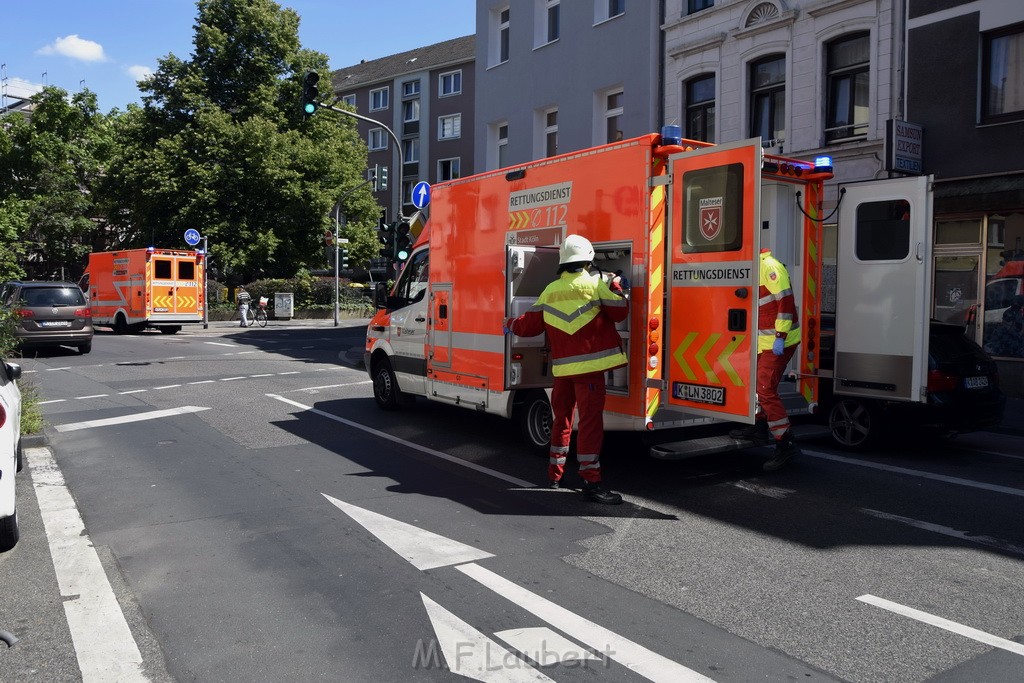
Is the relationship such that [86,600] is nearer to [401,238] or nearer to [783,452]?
[783,452]

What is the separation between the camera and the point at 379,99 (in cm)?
5622

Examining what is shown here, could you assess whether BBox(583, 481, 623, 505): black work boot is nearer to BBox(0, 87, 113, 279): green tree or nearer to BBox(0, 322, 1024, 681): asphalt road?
BBox(0, 322, 1024, 681): asphalt road

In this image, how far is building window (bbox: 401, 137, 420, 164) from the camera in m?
53.5

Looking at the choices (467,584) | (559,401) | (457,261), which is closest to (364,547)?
(467,584)

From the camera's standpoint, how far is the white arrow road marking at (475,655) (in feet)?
12.2

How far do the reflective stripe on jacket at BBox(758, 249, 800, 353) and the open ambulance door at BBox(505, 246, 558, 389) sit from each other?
1.86 m

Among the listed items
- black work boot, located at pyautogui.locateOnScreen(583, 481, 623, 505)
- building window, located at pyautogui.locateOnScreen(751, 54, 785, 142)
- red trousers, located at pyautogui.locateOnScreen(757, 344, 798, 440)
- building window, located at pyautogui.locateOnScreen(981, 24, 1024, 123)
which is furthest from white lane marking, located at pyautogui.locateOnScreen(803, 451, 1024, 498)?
building window, located at pyautogui.locateOnScreen(751, 54, 785, 142)

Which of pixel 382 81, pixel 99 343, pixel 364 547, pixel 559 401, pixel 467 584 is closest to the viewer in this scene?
pixel 467 584

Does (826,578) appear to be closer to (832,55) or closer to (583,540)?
(583,540)

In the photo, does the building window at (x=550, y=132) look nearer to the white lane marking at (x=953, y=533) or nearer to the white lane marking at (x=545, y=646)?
the white lane marking at (x=953, y=533)

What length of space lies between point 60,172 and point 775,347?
1802 inches

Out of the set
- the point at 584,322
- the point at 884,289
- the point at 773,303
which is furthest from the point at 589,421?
the point at 884,289

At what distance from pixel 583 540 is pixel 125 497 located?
3661mm

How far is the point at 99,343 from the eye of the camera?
2461 centimetres
